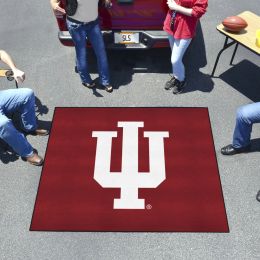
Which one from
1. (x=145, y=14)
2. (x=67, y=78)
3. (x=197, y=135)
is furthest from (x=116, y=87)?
(x=197, y=135)

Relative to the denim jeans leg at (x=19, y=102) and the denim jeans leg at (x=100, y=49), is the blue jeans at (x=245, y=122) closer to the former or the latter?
the denim jeans leg at (x=100, y=49)

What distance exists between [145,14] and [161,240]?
2892 millimetres

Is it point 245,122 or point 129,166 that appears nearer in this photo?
point 245,122

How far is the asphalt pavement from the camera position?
3594 millimetres

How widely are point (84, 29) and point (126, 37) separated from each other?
0.67 meters

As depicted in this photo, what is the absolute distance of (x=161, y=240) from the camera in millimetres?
3629

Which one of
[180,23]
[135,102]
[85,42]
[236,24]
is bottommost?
[135,102]

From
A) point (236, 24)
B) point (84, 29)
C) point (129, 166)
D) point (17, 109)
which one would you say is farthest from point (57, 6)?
point (236, 24)

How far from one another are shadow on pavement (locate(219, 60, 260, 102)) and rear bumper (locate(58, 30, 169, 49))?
1.17m

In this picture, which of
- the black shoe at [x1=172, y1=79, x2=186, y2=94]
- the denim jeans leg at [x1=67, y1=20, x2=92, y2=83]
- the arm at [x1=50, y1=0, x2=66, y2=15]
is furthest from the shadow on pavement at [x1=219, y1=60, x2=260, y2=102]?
the arm at [x1=50, y1=0, x2=66, y2=15]

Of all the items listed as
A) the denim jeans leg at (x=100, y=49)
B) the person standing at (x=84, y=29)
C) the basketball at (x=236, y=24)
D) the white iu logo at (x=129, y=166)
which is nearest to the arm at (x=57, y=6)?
the person standing at (x=84, y=29)

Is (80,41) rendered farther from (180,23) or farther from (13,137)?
(13,137)

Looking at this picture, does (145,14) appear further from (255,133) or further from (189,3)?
(255,133)

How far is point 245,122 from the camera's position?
158 inches
